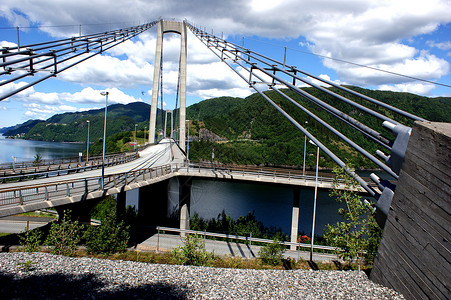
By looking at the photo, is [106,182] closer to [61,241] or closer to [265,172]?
[61,241]

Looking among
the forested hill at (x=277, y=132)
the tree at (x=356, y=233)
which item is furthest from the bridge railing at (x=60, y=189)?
the forested hill at (x=277, y=132)

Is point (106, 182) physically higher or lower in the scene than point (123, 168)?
higher

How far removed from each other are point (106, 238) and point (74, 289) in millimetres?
8315

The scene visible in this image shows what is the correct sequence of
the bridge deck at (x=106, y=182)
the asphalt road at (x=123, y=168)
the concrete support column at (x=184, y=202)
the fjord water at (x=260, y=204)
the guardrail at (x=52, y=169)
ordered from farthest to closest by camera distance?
the fjord water at (x=260, y=204)
the concrete support column at (x=184, y=202)
the guardrail at (x=52, y=169)
the asphalt road at (x=123, y=168)
the bridge deck at (x=106, y=182)

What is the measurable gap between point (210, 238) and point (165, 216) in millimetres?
9478

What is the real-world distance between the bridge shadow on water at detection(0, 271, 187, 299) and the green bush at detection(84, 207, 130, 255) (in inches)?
261

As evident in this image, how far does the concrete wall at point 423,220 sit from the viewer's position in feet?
17.8

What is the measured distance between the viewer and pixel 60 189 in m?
14.1

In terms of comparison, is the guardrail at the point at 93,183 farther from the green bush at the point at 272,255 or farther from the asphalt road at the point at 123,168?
the green bush at the point at 272,255

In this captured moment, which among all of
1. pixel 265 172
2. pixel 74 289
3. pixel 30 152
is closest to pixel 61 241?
pixel 74 289

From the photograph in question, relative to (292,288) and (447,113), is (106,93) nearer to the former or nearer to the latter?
(292,288)

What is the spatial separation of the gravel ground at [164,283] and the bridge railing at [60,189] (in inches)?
95.1

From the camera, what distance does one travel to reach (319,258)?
1902cm

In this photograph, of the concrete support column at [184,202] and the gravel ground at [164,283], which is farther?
the concrete support column at [184,202]
